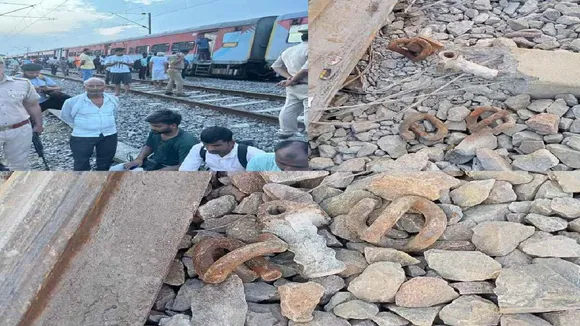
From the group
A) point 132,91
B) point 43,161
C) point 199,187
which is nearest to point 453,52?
point 199,187

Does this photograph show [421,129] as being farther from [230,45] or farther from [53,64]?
[53,64]

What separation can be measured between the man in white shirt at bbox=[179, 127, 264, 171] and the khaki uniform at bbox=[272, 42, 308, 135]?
0.44 feet

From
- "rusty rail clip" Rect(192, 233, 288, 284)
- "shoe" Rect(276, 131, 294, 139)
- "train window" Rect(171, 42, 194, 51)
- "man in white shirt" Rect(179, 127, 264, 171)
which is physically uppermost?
"train window" Rect(171, 42, 194, 51)

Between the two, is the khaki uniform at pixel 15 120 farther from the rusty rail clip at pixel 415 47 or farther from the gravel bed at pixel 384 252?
the rusty rail clip at pixel 415 47

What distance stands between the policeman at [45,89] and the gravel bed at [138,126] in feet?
0.09

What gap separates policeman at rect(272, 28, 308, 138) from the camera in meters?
1.46

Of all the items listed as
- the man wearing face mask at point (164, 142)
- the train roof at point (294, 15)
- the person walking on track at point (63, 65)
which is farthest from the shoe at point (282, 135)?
the person walking on track at point (63, 65)

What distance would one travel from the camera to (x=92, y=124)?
58.1 inches

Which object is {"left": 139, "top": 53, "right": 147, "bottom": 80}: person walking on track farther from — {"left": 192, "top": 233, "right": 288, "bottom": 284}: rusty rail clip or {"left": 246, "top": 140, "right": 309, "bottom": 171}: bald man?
{"left": 192, "top": 233, "right": 288, "bottom": 284}: rusty rail clip

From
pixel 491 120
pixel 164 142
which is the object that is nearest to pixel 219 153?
pixel 164 142

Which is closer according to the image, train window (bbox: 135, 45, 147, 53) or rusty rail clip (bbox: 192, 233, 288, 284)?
rusty rail clip (bbox: 192, 233, 288, 284)

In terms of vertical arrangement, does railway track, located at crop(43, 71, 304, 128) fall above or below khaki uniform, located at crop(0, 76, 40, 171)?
above

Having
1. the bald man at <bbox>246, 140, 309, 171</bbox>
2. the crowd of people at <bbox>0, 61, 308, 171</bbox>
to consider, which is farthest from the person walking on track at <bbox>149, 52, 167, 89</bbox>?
the bald man at <bbox>246, 140, 309, 171</bbox>

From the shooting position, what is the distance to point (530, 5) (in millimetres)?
1594
